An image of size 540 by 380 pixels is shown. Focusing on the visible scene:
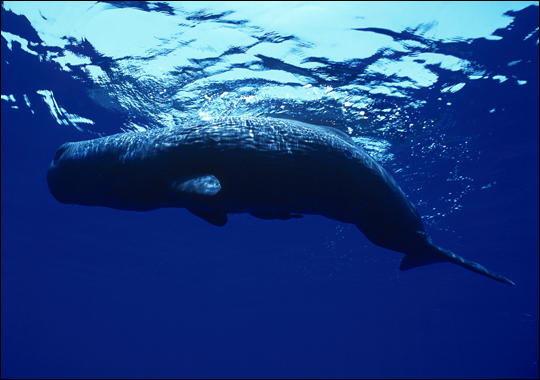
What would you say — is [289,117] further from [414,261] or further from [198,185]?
[198,185]

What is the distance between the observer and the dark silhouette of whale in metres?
2.51

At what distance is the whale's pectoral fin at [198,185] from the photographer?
7.37 feet

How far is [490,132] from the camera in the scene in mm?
12062

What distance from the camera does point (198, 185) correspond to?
2.32m

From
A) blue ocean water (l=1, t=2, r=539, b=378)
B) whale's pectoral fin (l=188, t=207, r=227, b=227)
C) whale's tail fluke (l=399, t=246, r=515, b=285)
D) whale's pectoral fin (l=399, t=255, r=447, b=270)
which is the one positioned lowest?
whale's tail fluke (l=399, t=246, r=515, b=285)

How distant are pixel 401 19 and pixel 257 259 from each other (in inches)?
997

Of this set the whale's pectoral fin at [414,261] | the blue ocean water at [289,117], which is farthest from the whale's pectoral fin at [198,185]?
the blue ocean water at [289,117]

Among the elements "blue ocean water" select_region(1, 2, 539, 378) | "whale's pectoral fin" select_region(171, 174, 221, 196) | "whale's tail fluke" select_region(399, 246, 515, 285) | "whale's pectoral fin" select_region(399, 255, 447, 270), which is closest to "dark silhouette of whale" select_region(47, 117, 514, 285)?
"whale's pectoral fin" select_region(171, 174, 221, 196)

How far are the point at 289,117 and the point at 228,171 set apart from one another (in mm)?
8270

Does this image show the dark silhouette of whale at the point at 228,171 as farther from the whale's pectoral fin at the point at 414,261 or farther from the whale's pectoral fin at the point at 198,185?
the whale's pectoral fin at the point at 414,261

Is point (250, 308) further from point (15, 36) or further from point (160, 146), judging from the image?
point (160, 146)

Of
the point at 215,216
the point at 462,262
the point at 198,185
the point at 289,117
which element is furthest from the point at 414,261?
the point at 289,117

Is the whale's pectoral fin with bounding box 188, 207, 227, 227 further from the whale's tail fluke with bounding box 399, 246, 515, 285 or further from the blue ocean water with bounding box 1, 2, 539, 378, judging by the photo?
the blue ocean water with bounding box 1, 2, 539, 378

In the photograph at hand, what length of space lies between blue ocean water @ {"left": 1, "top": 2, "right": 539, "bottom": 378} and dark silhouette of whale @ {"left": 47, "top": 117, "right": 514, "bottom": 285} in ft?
17.8
